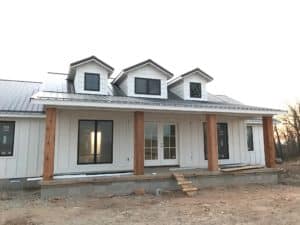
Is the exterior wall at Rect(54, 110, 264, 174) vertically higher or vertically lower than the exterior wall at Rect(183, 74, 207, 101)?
lower

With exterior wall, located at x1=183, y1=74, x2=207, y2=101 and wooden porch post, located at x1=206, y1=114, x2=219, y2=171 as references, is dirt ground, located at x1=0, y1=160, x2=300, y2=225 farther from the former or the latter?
exterior wall, located at x1=183, y1=74, x2=207, y2=101

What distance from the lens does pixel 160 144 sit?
34.4 ft

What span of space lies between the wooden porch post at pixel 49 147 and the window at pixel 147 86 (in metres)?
3.92

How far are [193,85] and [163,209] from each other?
6.78 m

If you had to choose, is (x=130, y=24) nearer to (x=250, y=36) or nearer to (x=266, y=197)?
(x=250, y=36)

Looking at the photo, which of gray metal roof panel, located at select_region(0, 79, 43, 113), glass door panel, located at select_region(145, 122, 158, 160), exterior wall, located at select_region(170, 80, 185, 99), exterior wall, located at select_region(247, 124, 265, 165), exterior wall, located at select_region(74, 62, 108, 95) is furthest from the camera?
exterior wall, located at select_region(247, 124, 265, 165)

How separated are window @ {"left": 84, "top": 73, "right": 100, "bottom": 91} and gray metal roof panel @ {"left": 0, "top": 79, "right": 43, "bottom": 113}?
1944 mm

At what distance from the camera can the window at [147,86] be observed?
10.7 metres

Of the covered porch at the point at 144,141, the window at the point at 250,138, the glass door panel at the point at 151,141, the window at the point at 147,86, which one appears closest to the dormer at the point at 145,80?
the window at the point at 147,86

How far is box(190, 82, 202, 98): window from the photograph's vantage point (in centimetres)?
1159

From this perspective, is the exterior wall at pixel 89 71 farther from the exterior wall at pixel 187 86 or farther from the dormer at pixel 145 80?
the exterior wall at pixel 187 86

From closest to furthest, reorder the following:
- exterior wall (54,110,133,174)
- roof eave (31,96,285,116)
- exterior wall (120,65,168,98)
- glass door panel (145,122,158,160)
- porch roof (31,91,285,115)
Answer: roof eave (31,96,285,116), porch roof (31,91,285,115), exterior wall (54,110,133,174), glass door panel (145,122,158,160), exterior wall (120,65,168,98)

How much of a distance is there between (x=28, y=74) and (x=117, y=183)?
1713 centimetres

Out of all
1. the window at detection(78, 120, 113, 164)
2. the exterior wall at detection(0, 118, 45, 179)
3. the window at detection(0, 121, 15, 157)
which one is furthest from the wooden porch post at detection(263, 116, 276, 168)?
the window at detection(0, 121, 15, 157)
